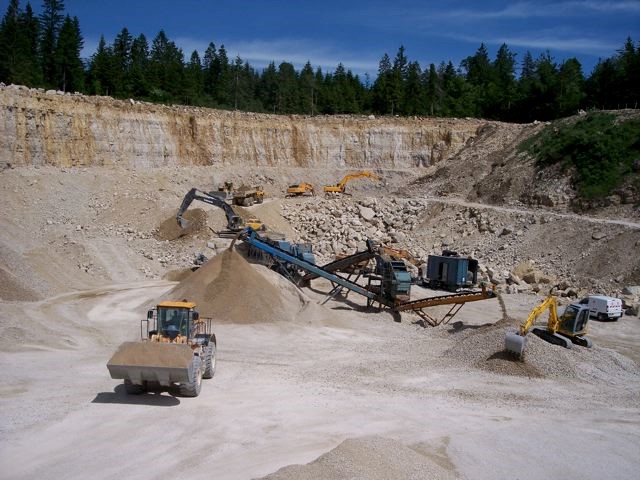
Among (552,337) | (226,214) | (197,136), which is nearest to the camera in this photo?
(552,337)

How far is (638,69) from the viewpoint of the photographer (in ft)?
161

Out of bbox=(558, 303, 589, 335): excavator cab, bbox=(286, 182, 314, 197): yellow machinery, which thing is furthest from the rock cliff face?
bbox=(558, 303, 589, 335): excavator cab

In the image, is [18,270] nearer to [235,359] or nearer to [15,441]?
[235,359]

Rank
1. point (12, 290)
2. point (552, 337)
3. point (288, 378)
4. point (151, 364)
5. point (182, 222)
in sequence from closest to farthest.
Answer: point (151, 364) < point (288, 378) < point (552, 337) < point (12, 290) < point (182, 222)

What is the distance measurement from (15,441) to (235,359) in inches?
254

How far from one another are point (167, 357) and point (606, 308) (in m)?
17.1

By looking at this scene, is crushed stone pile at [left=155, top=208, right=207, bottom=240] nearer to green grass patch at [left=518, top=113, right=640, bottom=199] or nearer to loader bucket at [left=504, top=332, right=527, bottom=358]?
loader bucket at [left=504, top=332, right=527, bottom=358]

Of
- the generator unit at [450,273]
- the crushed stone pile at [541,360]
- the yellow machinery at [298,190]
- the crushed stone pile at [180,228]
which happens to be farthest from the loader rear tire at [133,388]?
the yellow machinery at [298,190]

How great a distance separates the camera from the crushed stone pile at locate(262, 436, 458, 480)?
823 centimetres

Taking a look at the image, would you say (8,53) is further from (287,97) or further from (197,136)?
(287,97)

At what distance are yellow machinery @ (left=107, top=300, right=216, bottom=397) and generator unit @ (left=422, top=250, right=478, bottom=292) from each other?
1169 cm

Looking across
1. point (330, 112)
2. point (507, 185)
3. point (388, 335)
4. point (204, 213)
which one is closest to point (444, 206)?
point (507, 185)

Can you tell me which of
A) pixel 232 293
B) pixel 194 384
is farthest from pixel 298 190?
pixel 194 384

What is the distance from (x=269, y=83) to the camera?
71.8 m
